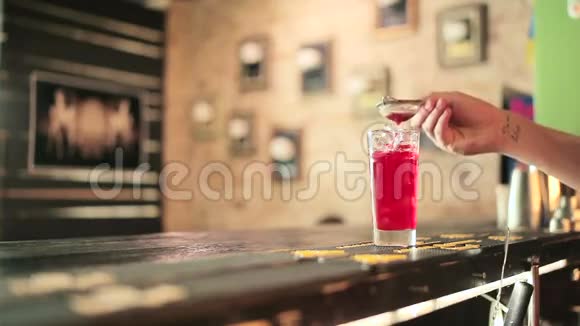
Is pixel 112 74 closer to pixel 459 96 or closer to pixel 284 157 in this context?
pixel 284 157

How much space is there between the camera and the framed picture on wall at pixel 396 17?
3.86 metres

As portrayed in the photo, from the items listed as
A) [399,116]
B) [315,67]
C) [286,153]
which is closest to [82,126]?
Result: [286,153]

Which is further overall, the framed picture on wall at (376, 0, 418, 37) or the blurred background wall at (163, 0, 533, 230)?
the framed picture on wall at (376, 0, 418, 37)

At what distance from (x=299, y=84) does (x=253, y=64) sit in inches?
18.7

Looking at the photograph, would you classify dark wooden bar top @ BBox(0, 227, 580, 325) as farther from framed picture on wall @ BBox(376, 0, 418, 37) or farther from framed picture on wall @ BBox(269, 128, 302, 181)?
framed picture on wall @ BBox(269, 128, 302, 181)

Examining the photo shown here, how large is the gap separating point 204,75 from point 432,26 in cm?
202

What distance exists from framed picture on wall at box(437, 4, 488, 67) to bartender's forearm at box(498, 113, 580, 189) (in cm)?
234

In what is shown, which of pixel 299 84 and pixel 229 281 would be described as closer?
pixel 229 281

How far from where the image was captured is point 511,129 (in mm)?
1287

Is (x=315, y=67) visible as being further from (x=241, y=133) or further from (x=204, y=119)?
(x=204, y=119)

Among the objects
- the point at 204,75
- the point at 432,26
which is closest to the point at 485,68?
the point at 432,26

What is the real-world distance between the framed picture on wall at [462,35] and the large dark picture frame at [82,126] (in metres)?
2.34

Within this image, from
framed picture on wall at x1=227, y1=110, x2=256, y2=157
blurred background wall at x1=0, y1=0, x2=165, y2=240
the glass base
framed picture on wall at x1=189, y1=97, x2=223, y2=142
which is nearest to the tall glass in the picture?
the glass base

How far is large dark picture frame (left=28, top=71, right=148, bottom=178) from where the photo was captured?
405 centimetres
